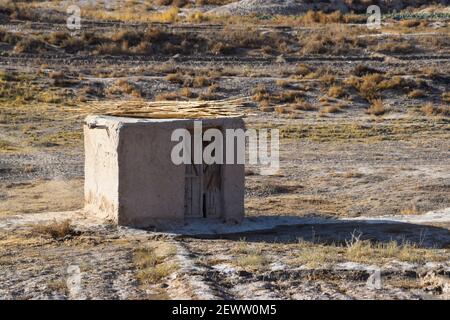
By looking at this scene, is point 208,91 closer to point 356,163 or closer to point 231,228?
point 356,163

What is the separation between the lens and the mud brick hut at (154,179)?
1475 centimetres

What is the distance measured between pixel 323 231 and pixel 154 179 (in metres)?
2.65

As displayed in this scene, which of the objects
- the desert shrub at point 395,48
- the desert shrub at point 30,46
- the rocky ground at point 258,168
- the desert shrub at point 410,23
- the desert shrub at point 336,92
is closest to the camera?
the rocky ground at point 258,168

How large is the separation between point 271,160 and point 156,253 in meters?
9.64

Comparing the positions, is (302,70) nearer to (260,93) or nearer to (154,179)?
(260,93)

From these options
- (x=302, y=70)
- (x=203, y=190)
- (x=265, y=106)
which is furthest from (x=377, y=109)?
(x=203, y=190)

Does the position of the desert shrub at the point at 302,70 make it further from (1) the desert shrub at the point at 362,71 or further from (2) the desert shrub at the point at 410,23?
(2) the desert shrub at the point at 410,23

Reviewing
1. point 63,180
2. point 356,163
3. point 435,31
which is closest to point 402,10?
point 435,31

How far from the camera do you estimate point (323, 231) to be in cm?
1515

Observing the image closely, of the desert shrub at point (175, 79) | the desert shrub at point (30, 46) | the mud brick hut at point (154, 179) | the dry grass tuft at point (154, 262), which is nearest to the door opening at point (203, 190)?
the mud brick hut at point (154, 179)

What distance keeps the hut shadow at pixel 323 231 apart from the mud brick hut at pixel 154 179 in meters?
0.36

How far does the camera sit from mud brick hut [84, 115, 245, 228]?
48.4 feet
